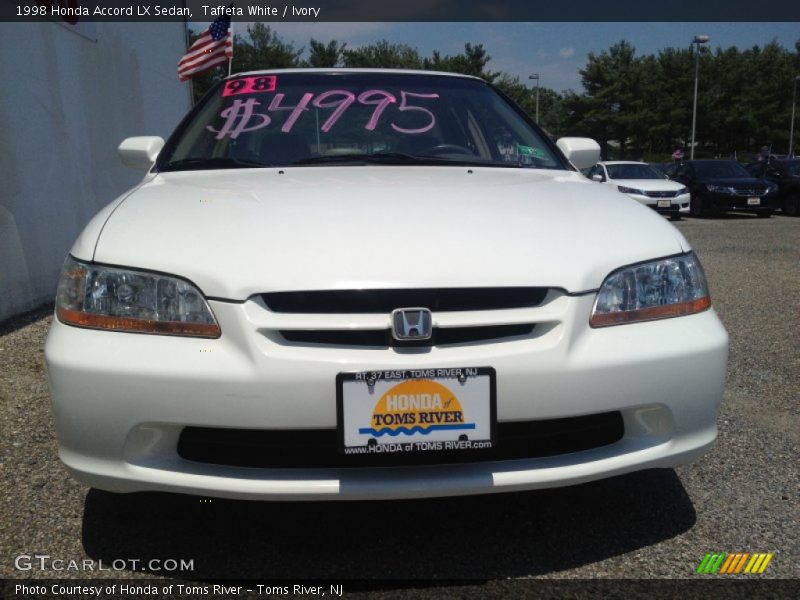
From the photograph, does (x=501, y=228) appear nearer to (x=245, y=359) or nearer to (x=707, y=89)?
(x=245, y=359)

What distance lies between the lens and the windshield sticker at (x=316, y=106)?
297cm

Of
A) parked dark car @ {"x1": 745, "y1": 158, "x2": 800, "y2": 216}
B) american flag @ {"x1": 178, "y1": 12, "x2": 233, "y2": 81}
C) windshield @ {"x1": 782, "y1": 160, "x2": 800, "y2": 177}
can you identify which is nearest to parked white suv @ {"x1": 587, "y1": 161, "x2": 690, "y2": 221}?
parked dark car @ {"x1": 745, "y1": 158, "x2": 800, "y2": 216}

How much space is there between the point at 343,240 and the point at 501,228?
422mm

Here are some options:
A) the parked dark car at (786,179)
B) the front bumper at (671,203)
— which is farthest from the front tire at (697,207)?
the parked dark car at (786,179)

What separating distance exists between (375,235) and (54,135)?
16.7 ft

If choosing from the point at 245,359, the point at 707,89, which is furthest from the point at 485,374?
the point at 707,89

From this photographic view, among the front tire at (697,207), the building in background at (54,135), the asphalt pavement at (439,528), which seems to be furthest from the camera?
the front tire at (697,207)

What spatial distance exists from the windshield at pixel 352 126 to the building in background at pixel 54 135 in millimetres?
2761

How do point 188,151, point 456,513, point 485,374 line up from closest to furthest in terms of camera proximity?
point 485,374
point 456,513
point 188,151

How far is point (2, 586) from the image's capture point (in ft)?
6.29

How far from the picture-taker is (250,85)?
3191 mm

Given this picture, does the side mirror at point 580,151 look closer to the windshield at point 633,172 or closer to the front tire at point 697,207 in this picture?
the windshield at point 633,172

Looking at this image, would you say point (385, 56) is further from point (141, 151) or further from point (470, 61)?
point (141, 151)

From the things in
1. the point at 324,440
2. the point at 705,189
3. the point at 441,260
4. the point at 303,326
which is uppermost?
the point at 441,260
